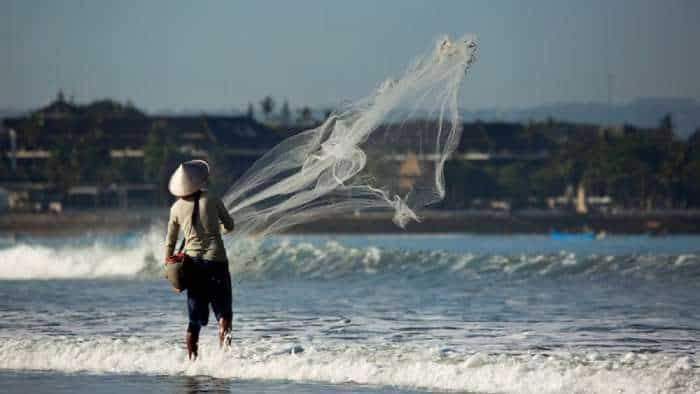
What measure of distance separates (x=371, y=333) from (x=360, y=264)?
66.1 ft

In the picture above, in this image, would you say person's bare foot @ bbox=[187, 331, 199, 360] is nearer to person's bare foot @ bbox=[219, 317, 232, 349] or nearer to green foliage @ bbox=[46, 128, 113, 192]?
person's bare foot @ bbox=[219, 317, 232, 349]

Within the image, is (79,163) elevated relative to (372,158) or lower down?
lower down

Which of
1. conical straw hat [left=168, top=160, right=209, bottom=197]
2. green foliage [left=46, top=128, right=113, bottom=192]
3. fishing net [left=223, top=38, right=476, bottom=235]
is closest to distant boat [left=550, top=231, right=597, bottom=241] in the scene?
green foliage [left=46, top=128, right=113, bottom=192]

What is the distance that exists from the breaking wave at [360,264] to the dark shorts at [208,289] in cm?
1797

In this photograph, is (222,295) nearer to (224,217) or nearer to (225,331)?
(225,331)

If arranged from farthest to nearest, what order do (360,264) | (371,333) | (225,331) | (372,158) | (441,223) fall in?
(441,223) → (360,264) → (372,158) → (371,333) → (225,331)

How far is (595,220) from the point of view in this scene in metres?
134

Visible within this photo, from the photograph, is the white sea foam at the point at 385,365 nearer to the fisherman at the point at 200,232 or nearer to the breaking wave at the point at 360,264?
the fisherman at the point at 200,232

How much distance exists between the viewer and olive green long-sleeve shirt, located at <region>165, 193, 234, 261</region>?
46.6 feet

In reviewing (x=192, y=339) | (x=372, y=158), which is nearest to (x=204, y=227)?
(x=192, y=339)

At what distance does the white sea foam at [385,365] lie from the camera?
1368 cm

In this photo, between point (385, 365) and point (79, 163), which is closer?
point (385, 365)

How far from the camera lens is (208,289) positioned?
14.3 meters

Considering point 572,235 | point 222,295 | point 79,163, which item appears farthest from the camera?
point 79,163
